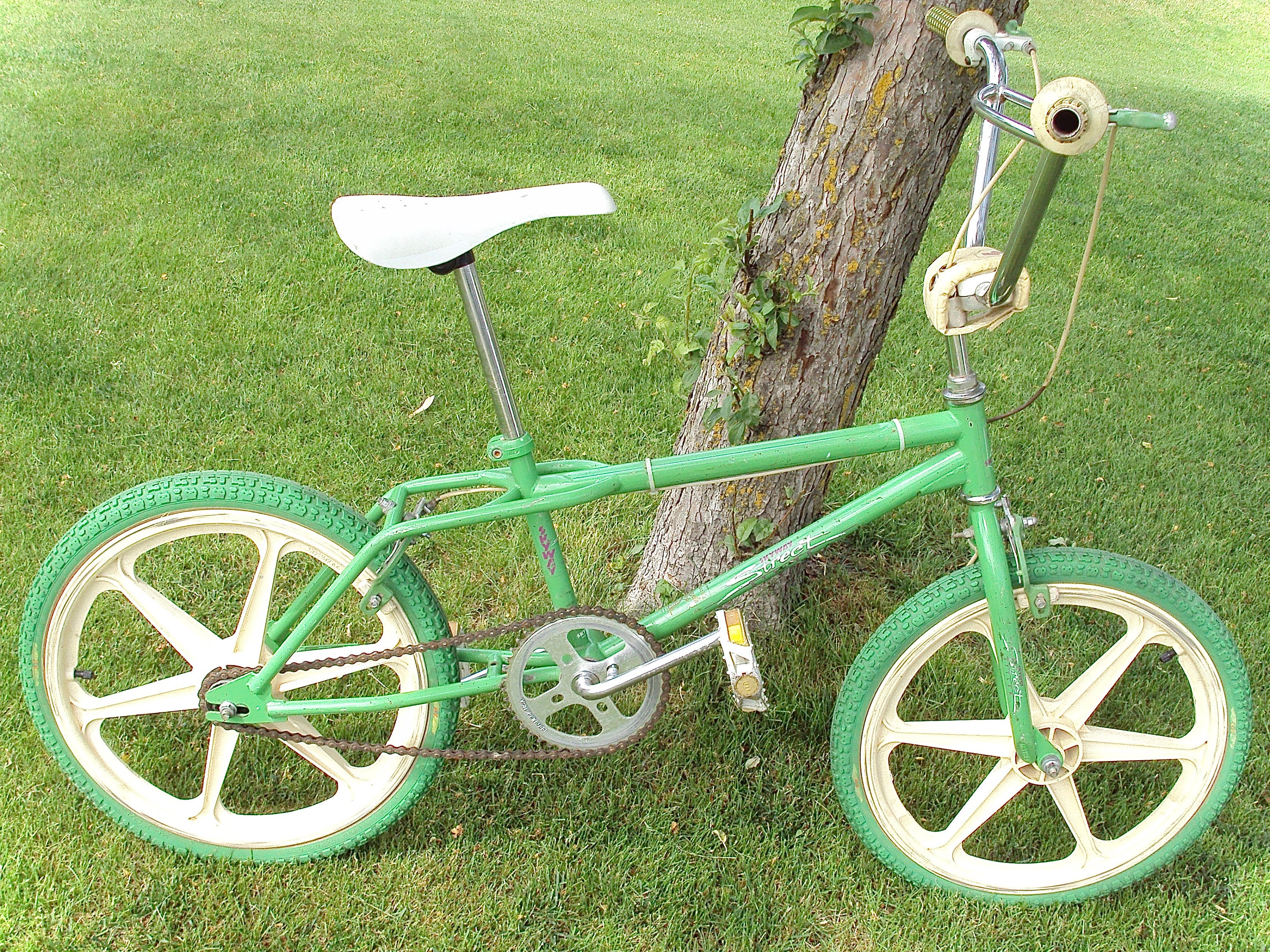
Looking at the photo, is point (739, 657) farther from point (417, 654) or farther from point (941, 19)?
point (941, 19)

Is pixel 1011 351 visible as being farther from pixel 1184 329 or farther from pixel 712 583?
pixel 712 583

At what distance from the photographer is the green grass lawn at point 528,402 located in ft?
7.47

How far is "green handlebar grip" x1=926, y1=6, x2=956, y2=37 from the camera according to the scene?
6.05ft

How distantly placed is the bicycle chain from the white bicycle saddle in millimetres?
765

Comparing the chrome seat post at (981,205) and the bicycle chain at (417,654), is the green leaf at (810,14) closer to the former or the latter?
the chrome seat post at (981,205)

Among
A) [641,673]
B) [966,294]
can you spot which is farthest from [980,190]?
[641,673]

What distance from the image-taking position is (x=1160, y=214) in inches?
246

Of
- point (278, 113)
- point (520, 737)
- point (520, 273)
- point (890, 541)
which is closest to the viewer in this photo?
point (520, 737)

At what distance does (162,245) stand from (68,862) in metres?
3.18

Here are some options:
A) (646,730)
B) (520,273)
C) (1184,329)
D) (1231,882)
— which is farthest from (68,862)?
(1184,329)

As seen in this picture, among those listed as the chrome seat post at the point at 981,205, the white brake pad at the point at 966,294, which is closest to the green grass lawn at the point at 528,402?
the chrome seat post at the point at 981,205

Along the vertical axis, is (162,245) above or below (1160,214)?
below

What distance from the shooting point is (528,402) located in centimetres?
381

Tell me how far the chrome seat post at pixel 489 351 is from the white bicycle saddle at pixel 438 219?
0.09 metres
